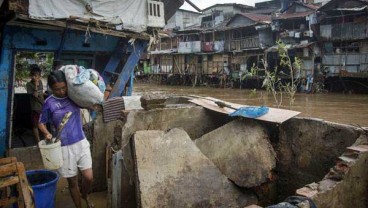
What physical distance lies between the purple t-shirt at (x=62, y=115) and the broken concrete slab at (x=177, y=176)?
0.80m

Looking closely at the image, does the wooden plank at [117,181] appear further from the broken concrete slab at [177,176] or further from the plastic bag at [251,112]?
the plastic bag at [251,112]

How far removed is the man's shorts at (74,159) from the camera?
13.5 feet

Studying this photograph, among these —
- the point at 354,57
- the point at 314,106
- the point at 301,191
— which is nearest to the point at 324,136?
the point at 301,191

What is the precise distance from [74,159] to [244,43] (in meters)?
30.2

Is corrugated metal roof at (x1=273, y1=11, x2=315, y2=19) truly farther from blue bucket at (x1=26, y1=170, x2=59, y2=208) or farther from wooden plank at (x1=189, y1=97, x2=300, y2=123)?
blue bucket at (x1=26, y1=170, x2=59, y2=208)

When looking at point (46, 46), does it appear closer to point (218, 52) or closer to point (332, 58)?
point (332, 58)

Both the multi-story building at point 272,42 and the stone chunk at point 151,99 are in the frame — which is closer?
the stone chunk at point 151,99

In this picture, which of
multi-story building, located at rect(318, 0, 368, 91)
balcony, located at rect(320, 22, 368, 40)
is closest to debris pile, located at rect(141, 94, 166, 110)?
multi-story building, located at rect(318, 0, 368, 91)

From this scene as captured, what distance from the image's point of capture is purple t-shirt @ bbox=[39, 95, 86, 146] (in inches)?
161

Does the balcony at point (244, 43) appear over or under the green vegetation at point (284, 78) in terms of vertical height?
over

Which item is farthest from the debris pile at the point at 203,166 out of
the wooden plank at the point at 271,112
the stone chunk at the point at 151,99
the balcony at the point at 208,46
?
the balcony at the point at 208,46

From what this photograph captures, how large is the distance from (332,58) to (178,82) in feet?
60.3

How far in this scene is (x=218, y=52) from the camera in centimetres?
3509

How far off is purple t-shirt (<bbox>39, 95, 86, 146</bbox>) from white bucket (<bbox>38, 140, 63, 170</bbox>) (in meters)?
0.27
